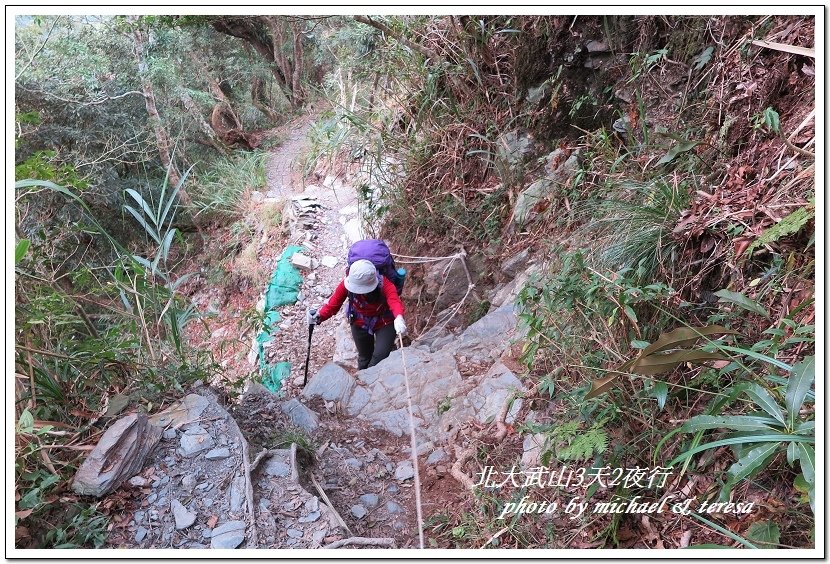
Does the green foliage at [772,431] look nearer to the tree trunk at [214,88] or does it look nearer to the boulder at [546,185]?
the boulder at [546,185]

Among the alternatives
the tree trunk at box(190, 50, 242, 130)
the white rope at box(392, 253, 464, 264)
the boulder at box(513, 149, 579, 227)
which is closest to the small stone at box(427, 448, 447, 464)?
the boulder at box(513, 149, 579, 227)

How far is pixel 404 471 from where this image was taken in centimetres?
233

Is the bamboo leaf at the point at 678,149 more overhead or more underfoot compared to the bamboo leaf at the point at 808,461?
more overhead

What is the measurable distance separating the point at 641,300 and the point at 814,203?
1.91 ft

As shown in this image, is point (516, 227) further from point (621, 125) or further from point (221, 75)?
point (221, 75)

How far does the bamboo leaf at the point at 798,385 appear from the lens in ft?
3.72

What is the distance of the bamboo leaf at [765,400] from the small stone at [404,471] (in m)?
1.51

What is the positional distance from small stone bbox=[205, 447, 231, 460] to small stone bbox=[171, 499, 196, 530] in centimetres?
21

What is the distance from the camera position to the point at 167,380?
2088 mm

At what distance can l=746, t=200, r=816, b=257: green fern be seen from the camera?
1442 millimetres

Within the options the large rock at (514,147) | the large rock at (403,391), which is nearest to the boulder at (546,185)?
the large rock at (514,147)

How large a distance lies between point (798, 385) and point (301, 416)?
2401mm

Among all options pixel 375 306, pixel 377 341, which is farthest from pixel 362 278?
pixel 377 341
